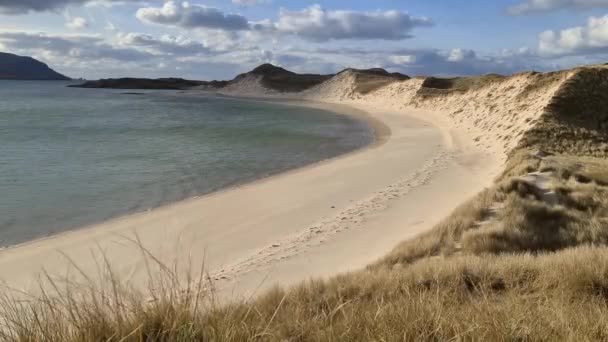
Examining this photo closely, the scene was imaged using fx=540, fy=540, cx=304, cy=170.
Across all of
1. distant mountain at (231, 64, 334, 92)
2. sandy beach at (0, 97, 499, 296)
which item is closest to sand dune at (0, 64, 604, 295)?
sandy beach at (0, 97, 499, 296)

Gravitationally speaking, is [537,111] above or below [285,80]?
below

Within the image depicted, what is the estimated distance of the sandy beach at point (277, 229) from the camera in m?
9.43

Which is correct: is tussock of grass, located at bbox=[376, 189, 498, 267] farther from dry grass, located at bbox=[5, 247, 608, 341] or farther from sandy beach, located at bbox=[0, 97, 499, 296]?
dry grass, located at bbox=[5, 247, 608, 341]

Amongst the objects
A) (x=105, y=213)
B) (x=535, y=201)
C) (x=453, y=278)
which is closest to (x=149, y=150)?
(x=105, y=213)

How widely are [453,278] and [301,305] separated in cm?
195

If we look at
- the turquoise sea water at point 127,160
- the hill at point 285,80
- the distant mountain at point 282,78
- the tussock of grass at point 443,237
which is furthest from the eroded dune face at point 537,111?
the distant mountain at point 282,78

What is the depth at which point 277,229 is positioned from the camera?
482 inches

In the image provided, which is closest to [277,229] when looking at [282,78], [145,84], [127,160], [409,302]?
[409,302]

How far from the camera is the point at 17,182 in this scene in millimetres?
18234

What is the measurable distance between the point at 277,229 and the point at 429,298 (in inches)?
318

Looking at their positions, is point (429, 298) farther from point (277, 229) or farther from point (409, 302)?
point (277, 229)

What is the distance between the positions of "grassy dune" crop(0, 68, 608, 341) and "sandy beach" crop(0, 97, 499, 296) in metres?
0.92

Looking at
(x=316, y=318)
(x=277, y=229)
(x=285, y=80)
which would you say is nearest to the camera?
(x=316, y=318)

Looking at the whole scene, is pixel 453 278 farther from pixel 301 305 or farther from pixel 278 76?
pixel 278 76
